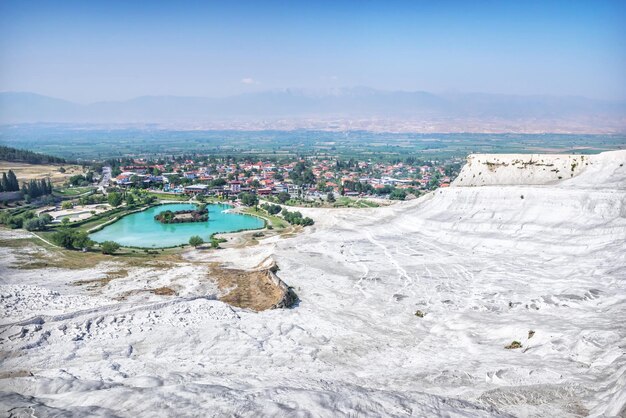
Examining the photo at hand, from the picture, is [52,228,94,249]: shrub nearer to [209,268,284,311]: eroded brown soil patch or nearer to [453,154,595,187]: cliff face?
[209,268,284,311]: eroded brown soil patch

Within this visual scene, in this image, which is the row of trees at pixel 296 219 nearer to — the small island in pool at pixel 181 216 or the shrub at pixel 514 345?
the small island in pool at pixel 181 216

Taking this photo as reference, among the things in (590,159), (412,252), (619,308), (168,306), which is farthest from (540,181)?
(168,306)

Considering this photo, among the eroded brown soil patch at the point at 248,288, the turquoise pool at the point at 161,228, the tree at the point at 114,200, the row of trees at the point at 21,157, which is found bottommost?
the turquoise pool at the point at 161,228

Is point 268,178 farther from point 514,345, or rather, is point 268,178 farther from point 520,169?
point 514,345

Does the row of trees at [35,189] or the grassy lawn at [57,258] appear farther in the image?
the row of trees at [35,189]

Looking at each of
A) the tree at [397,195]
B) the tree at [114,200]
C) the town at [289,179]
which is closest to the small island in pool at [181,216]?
the tree at [114,200]

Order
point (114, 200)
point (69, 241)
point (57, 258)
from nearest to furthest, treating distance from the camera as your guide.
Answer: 1. point (57, 258)
2. point (69, 241)
3. point (114, 200)

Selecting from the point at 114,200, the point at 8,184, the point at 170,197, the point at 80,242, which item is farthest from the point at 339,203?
the point at 8,184

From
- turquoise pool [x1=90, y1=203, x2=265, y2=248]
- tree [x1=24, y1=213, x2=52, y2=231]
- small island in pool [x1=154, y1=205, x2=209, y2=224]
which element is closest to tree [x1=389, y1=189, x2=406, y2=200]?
turquoise pool [x1=90, y1=203, x2=265, y2=248]
